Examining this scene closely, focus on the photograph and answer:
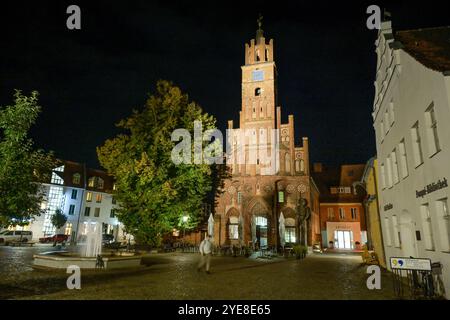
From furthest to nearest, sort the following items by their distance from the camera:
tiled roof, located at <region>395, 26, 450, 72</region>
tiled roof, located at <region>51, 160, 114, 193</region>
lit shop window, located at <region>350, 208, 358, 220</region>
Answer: tiled roof, located at <region>51, 160, 114, 193</region>, lit shop window, located at <region>350, 208, 358, 220</region>, tiled roof, located at <region>395, 26, 450, 72</region>

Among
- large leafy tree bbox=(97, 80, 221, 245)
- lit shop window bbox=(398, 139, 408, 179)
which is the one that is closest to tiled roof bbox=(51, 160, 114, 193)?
large leafy tree bbox=(97, 80, 221, 245)

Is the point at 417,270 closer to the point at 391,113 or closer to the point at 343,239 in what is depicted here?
the point at 391,113

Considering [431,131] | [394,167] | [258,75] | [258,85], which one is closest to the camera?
[431,131]

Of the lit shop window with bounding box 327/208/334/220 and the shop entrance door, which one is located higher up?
the lit shop window with bounding box 327/208/334/220

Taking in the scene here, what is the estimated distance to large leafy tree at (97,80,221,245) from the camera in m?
18.2

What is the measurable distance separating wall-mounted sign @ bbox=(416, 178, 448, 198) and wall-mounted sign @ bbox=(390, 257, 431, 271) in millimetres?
2093

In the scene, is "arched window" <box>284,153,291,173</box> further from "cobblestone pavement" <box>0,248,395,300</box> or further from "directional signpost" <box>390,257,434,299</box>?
"directional signpost" <box>390,257,434,299</box>

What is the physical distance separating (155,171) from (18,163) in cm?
879

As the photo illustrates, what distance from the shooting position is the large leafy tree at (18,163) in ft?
33.6

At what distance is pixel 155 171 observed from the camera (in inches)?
735

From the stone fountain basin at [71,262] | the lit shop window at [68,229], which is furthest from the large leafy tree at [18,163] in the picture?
the lit shop window at [68,229]

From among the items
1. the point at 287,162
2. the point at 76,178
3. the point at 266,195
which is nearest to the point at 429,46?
the point at 287,162

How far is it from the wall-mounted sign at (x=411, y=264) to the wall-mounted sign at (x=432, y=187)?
2093 mm

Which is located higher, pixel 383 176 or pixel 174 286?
pixel 383 176
